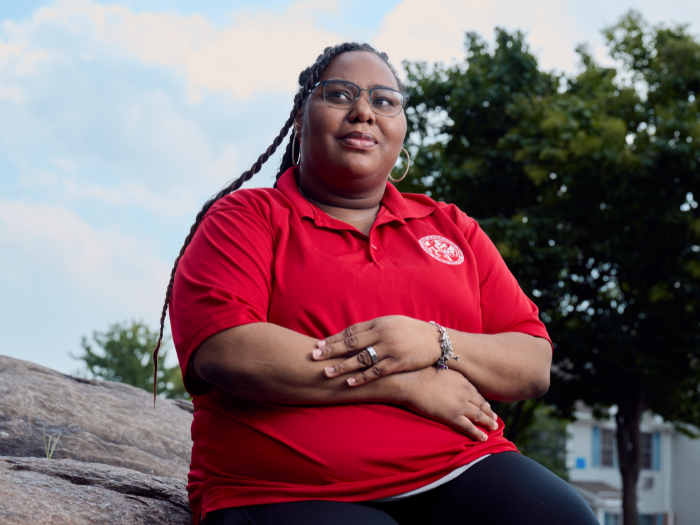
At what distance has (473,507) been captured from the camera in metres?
1.79

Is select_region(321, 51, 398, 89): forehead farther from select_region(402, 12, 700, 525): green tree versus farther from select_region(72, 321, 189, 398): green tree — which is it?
select_region(72, 321, 189, 398): green tree

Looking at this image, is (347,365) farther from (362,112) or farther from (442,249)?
(362,112)

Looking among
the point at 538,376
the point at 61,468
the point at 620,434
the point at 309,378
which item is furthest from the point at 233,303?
the point at 620,434

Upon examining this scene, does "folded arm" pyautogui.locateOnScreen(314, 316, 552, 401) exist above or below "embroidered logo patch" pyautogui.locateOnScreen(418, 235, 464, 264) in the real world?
below

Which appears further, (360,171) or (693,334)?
(693,334)

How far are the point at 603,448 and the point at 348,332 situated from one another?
92.6 ft

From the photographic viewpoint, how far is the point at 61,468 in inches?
99.2

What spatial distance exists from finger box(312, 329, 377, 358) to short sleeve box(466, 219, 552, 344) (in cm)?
58

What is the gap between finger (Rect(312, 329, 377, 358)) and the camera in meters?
1.79

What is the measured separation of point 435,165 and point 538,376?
35.5 ft

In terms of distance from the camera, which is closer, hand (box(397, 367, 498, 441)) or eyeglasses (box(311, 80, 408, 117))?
hand (box(397, 367, 498, 441))

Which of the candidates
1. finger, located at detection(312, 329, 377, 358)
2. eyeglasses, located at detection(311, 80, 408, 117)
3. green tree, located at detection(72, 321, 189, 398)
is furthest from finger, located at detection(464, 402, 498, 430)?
green tree, located at detection(72, 321, 189, 398)

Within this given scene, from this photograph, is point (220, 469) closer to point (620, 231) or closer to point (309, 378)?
point (309, 378)

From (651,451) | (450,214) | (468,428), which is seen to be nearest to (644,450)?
(651,451)
